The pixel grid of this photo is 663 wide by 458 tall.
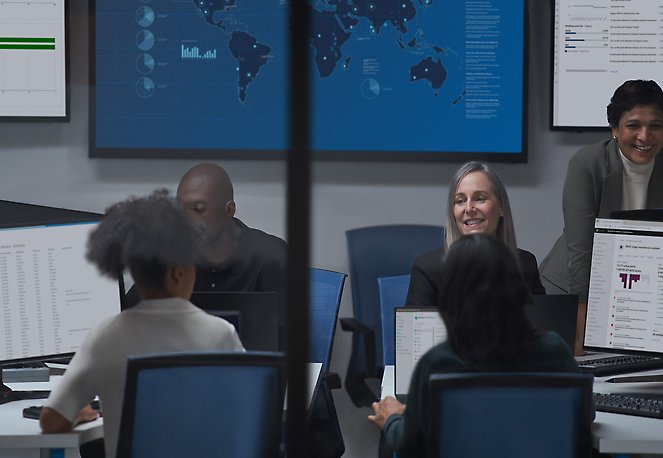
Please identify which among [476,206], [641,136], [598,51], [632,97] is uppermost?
[598,51]

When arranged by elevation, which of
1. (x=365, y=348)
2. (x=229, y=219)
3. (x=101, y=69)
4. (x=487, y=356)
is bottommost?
(x=365, y=348)

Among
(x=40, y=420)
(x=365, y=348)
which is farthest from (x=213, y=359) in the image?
(x=365, y=348)

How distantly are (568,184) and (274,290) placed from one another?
3.54ft

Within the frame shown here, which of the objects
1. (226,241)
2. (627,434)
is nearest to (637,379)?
(627,434)

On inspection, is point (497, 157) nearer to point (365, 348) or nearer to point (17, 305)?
point (365, 348)

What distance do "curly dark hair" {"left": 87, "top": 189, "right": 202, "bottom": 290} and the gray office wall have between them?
17cm

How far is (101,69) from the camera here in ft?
7.34

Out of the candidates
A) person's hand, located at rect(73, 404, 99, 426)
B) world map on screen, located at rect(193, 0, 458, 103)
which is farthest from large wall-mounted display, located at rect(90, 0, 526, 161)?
person's hand, located at rect(73, 404, 99, 426)

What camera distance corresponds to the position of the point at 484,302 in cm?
145

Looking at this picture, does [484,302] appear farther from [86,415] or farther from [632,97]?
[632,97]

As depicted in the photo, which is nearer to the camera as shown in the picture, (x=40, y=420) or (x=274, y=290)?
(x=40, y=420)

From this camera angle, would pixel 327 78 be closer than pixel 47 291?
No

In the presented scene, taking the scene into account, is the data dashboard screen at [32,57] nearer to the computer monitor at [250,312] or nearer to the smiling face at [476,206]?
the computer monitor at [250,312]

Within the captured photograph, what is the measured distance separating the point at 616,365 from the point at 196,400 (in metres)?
0.89
